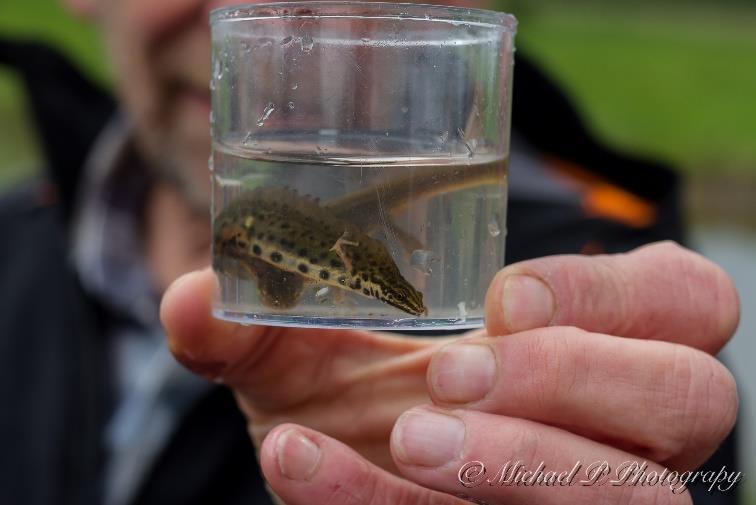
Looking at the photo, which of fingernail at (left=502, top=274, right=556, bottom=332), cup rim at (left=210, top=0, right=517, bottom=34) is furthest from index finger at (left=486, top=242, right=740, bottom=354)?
cup rim at (left=210, top=0, right=517, bottom=34)

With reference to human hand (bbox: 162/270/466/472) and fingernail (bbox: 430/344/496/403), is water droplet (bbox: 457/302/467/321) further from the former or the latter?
human hand (bbox: 162/270/466/472)

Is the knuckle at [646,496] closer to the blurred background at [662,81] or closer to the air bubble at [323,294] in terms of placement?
the air bubble at [323,294]

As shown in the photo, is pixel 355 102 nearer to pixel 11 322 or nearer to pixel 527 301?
pixel 527 301

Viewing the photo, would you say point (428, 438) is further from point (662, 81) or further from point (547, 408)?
point (662, 81)

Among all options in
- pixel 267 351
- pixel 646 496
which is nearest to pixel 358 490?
pixel 267 351

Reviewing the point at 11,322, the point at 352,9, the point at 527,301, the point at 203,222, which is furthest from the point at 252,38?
the point at 11,322

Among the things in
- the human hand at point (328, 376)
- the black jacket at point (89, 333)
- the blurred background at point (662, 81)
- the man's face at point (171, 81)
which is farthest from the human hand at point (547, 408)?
the blurred background at point (662, 81)
